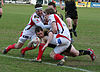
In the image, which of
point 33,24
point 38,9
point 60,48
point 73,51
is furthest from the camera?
point 33,24

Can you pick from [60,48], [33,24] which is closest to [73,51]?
[60,48]

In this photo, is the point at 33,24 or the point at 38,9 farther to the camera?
the point at 33,24

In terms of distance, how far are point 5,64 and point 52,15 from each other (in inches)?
68.3

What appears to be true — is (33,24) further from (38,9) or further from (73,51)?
(73,51)

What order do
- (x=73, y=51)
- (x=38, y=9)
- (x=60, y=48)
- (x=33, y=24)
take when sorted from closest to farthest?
(x=60, y=48) → (x=73, y=51) → (x=38, y=9) → (x=33, y=24)

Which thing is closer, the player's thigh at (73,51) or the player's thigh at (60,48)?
the player's thigh at (60,48)

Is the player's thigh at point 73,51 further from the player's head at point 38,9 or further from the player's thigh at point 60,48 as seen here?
the player's head at point 38,9

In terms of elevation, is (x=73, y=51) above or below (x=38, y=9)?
below

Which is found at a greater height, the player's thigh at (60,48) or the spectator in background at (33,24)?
the spectator in background at (33,24)

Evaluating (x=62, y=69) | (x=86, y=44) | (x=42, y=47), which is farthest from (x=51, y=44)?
(x=86, y=44)

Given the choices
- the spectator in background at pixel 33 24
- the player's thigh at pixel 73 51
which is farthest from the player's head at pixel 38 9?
the player's thigh at pixel 73 51

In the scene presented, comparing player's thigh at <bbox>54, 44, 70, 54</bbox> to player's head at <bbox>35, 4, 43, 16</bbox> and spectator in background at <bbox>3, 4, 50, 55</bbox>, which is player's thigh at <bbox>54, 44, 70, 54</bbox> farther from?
player's head at <bbox>35, 4, 43, 16</bbox>

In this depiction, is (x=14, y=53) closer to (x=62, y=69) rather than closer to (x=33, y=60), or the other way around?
(x=33, y=60)

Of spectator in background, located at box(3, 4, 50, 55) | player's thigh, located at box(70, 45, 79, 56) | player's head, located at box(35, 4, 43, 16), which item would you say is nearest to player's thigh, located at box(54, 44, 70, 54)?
player's thigh, located at box(70, 45, 79, 56)
